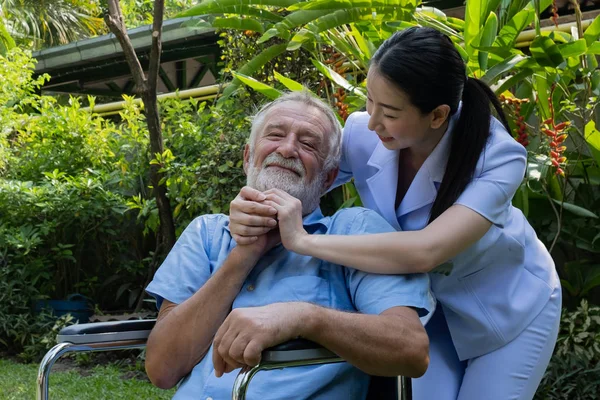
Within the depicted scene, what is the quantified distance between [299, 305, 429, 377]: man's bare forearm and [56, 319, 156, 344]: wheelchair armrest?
2.07 feet

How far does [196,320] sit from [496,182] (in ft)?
2.84

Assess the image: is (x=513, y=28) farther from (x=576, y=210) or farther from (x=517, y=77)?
(x=576, y=210)

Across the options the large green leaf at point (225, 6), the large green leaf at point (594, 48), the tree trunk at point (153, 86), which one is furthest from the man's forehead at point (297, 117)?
the tree trunk at point (153, 86)

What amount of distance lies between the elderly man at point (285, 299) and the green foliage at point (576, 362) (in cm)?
175

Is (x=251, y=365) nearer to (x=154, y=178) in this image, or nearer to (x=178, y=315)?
(x=178, y=315)

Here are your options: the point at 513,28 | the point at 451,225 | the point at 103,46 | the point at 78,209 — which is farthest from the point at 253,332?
the point at 103,46

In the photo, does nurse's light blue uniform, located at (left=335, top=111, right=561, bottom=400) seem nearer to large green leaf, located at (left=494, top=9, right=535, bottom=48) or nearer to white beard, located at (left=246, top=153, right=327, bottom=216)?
white beard, located at (left=246, top=153, right=327, bottom=216)

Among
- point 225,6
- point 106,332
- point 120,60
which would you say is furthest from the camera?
point 120,60

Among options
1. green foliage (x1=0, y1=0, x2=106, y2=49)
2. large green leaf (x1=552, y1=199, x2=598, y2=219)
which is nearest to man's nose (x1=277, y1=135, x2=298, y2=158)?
large green leaf (x1=552, y1=199, x2=598, y2=219)

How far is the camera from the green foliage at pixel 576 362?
3.47m

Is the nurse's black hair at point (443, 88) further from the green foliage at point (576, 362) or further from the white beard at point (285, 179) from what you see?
the green foliage at point (576, 362)

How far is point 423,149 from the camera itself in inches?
82.7

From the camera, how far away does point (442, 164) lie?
2.04 meters

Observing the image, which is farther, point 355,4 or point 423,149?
point 355,4
